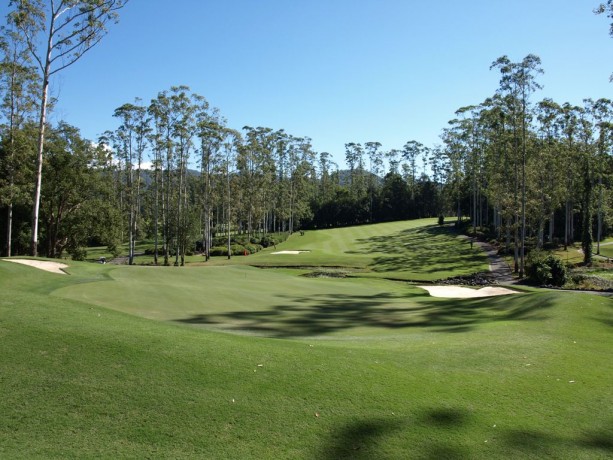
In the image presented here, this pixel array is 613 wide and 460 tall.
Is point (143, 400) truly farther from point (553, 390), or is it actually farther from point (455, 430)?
point (553, 390)

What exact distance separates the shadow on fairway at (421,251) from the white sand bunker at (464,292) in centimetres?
1286

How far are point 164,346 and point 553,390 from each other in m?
7.12

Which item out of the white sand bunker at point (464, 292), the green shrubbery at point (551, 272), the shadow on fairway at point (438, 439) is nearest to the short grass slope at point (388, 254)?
the white sand bunker at point (464, 292)

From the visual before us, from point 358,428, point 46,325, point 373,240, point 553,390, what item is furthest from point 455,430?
point 373,240

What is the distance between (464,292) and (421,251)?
99.2 feet

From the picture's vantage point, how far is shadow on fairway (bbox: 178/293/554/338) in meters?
13.7

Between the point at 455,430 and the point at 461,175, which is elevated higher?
the point at 461,175

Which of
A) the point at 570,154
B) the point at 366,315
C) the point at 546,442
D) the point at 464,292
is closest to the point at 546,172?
the point at 570,154

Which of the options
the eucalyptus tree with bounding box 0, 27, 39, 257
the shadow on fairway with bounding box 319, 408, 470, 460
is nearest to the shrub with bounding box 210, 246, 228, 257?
the eucalyptus tree with bounding box 0, 27, 39, 257

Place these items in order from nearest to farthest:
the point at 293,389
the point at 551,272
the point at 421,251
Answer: the point at 293,389, the point at 551,272, the point at 421,251

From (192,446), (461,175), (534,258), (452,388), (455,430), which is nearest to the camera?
(192,446)

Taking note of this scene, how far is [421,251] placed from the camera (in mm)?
58656

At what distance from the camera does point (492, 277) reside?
38344 mm

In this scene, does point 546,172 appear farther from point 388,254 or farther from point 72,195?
point 72,195
